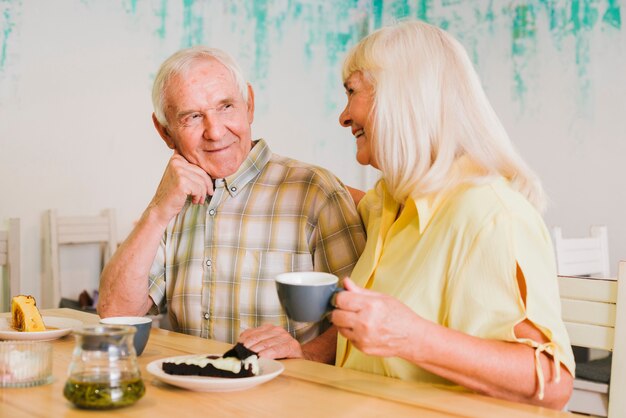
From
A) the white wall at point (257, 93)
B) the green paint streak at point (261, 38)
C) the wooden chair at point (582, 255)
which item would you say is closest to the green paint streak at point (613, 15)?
the white wall at point (257, 93)

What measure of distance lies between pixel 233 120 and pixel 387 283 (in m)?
0.69

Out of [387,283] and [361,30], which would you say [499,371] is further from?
[361,30]

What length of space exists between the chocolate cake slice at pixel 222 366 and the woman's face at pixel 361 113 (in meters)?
0.46

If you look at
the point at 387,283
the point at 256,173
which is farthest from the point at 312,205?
the point at 387,283

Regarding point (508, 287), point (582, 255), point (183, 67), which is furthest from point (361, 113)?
point (582, 255)

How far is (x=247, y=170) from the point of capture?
184 cm

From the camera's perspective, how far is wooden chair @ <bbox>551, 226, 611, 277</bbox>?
3283 millimetres

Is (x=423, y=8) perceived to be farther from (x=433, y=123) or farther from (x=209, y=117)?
(x=433, y=123)

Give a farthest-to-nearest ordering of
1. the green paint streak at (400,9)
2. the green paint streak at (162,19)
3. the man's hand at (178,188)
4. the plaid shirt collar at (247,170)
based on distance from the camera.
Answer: the green paint streak at (400,9) → the green paint streak at (162,19) → the plaid shirt collar at (247,170) → the man's hand at (178,188)

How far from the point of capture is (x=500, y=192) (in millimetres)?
1215

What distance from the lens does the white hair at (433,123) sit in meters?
1.28

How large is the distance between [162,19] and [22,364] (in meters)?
3.22

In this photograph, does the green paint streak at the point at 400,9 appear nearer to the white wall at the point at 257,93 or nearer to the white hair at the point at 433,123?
the white wall at the point at 257,93

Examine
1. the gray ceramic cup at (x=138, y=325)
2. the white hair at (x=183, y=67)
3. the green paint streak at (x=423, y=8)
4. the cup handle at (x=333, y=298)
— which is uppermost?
the green paint streak at (x=423, y=8)
